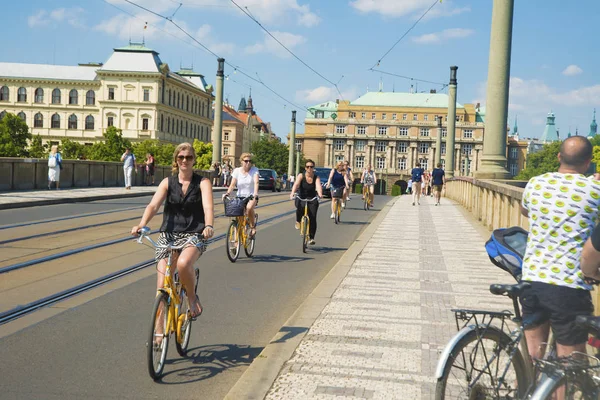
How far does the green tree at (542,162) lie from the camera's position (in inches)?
6048

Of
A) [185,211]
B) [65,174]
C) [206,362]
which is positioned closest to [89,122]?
[65,174]

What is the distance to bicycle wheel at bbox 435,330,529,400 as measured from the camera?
12.8 ft

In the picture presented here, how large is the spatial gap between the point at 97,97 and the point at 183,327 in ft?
354

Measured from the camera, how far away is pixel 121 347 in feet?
20.9

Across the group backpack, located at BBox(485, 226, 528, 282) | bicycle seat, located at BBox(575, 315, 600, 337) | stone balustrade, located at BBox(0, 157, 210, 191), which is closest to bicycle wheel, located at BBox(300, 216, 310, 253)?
backpack, located at BBox(485, 226, 528, 282)

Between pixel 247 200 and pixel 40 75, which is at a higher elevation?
pixel 40 75

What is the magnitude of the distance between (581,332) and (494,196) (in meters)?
13.4

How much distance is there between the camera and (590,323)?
3.62 meters

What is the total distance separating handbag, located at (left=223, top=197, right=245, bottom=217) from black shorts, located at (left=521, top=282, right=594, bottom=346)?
27.4 ft

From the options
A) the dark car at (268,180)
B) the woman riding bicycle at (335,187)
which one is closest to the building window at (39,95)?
the dark car at (268,180)

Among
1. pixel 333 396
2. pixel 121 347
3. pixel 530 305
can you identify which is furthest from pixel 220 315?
pixel 530 305

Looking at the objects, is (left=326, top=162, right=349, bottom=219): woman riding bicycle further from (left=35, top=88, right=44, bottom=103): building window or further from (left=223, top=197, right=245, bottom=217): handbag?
(left=35, top=88, right=44, bottom=103): building window

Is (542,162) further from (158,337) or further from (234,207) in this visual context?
(158,337)

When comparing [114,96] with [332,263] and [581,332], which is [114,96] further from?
[581,332]
